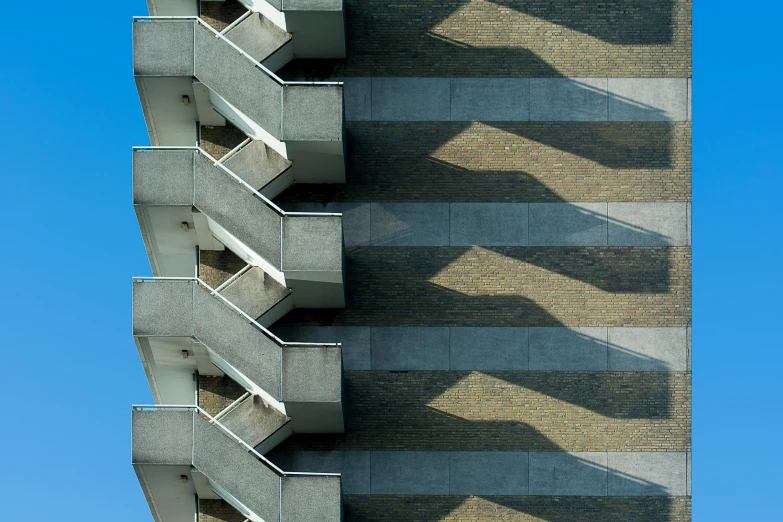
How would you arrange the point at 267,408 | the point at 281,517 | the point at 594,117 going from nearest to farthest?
the point at 281,517 → the point at 267,408 → the point at 594,117

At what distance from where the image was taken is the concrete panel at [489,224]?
3189 cm

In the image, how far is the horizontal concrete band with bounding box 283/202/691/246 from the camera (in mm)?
31906

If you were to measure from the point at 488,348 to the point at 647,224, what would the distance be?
542 centimetres

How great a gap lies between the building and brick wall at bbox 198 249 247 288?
0.09 meters

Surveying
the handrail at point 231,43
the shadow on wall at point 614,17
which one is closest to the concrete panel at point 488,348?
the handrail at point 231,43

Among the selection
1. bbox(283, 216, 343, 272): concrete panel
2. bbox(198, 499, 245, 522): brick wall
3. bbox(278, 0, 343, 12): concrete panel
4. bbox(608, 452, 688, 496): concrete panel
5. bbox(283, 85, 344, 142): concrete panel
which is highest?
bbox(278, 0, 343, 12): concrete panel

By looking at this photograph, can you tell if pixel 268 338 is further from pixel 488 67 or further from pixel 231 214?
pixel 488 67

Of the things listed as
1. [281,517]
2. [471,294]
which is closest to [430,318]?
[471,294]

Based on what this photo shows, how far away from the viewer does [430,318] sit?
31.5 metres

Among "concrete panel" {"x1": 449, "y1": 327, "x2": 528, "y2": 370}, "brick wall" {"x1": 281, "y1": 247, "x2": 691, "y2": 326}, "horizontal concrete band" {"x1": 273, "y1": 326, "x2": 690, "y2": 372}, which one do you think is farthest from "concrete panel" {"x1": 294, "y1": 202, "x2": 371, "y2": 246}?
"concrete panel" {"x1": 449, "y1": 327, "x2": 528, "y2": 370}

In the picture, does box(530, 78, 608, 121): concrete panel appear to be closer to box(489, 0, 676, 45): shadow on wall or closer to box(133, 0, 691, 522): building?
box(133, 0, 691, 522): building

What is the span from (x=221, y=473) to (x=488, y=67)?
13049mm

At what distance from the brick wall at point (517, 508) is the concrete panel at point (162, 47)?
464 inches

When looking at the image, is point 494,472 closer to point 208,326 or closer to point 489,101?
point 208,326
